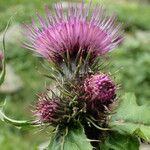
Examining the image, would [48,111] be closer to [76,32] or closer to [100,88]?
[100,88]

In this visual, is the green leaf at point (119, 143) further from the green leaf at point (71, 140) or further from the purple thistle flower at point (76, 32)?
the purple thistle flower at point (76, 32)

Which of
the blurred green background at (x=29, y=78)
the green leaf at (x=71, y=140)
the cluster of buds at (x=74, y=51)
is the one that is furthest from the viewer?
the blurred green background at (x=29, y=78)

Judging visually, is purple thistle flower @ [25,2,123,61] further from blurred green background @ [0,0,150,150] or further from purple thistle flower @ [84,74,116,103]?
blurred green background @ [0,0,150,150]

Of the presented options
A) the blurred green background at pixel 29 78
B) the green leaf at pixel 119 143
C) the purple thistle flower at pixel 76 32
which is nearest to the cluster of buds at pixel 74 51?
the purple thistle flower at pixel 76 32

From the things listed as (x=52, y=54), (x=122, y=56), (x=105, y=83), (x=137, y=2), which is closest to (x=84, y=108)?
(x=105, y=83)

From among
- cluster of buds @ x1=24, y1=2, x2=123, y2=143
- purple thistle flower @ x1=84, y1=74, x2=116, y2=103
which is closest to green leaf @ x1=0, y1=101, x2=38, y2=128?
cluster of buds @ x1=24, y1=2, x2=123, y2=143

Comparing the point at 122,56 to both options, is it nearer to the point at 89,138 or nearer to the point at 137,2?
the point at 89,138

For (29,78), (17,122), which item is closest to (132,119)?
(17,122)

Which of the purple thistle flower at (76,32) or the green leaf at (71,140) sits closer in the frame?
the green leaf at (71,140)
